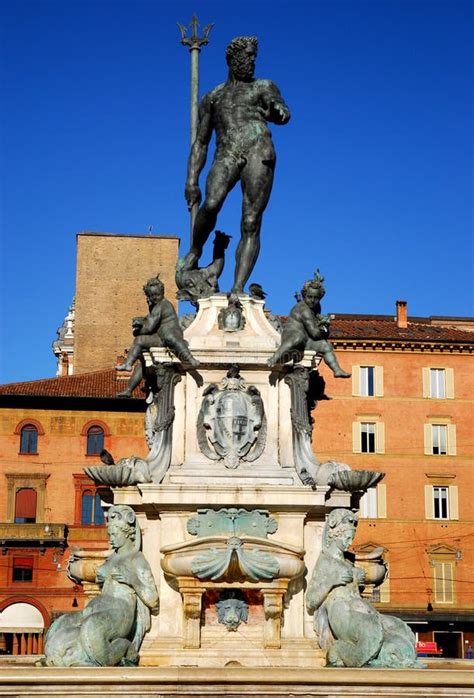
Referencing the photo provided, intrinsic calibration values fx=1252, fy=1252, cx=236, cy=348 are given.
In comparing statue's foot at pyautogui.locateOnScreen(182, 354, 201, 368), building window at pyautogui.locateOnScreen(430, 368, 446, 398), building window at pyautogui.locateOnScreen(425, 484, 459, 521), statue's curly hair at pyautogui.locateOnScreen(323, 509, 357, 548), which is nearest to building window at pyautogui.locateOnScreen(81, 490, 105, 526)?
building window at pyautogui.locateOnScreen(425, 484, 459, 521)

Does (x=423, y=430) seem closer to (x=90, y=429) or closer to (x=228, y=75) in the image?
(x=90, y=429)

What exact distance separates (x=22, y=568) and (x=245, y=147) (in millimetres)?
41801

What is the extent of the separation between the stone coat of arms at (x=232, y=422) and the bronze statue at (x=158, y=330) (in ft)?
1.39

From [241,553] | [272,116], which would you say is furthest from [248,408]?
[272,116]

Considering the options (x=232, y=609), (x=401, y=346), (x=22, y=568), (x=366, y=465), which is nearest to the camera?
(x=232, y=609)

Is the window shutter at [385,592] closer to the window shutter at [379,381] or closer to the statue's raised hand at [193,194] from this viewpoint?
the window shutter at [379,381]

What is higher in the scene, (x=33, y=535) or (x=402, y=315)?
(x=402, y=315)

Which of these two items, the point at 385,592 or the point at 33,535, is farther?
the point at 385,592

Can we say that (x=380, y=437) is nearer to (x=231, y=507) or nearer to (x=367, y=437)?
(x=367, y=437)

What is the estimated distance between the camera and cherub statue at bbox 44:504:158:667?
11.6 meters

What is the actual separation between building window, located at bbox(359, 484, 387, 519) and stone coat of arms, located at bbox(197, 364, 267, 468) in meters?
42.2

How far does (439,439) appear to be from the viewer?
57.2 metres

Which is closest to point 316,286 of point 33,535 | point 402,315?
point 33,535

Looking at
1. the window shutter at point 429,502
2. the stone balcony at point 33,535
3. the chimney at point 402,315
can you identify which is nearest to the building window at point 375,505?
the window shutter at point 429,502
